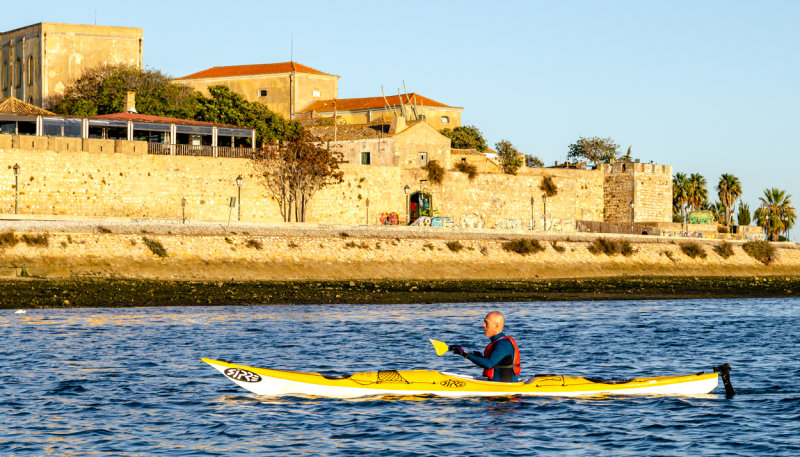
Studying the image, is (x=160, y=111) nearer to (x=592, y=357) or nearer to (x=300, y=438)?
(x=592, y=357)

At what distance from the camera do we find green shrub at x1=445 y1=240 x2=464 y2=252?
55.8 m

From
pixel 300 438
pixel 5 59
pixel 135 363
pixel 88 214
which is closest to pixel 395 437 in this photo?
pixel 300 438

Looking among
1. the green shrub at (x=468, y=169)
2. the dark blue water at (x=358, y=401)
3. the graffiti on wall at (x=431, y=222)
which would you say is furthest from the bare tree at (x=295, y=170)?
the dark blue water at (x=358, y=401)

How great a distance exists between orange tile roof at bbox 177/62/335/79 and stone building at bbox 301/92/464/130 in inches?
138

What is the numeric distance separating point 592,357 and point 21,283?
930 inches

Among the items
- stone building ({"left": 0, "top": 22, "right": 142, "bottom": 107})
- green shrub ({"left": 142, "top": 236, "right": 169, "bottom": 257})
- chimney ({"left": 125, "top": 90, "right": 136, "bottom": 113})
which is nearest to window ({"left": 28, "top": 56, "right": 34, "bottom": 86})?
stone building ({"left": 0, "top": 22, "right": 142, "bottom": 107})

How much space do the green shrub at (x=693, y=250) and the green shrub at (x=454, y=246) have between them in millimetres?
16081

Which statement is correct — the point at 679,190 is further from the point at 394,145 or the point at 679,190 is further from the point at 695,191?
the point at 394,145

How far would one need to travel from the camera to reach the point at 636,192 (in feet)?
280

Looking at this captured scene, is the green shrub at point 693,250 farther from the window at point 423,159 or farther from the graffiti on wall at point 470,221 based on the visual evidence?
the window at point 423,159

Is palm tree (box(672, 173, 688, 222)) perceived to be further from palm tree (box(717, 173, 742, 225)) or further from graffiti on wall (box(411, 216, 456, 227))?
graffiti on wall (box(411, 216, 456, 227))

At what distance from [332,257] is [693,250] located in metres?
25.0

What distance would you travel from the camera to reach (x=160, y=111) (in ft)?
244

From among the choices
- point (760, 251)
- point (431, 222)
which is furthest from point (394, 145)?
point (760, 251)
